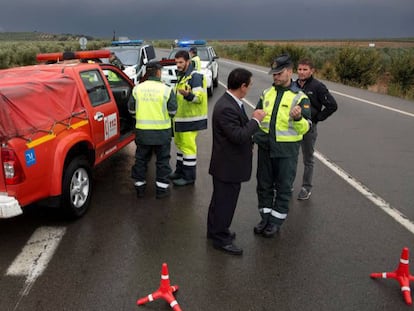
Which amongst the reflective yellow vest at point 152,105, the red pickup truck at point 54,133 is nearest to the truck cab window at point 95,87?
the red pickup truck at point 54,133

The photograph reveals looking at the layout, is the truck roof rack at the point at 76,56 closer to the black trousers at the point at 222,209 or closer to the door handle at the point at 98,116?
the door handle at the point at 98,116

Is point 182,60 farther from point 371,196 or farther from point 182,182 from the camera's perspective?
point 371,196

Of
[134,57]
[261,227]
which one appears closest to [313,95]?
[261,227]

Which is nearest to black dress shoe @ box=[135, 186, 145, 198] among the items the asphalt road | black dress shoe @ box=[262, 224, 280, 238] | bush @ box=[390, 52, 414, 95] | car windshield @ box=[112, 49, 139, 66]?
the asphalt road

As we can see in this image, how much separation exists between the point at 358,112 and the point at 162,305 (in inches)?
422

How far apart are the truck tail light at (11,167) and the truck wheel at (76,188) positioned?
28.4 inches

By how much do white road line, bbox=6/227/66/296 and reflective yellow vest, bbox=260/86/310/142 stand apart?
2607mm

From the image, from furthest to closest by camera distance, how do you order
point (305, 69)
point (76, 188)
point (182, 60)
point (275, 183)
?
1. point (182, 60)
2. point (305, 69)
3. point (76, 188)
4. point (275, 183)

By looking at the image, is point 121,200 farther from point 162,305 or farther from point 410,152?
point 410,152

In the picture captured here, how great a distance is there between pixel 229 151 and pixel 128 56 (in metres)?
12.7

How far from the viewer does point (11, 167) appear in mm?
3652

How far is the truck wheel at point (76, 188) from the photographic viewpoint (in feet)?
14.6

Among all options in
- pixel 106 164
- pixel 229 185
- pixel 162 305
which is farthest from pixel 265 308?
pixel 106 164

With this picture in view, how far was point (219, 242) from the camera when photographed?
4148mm
